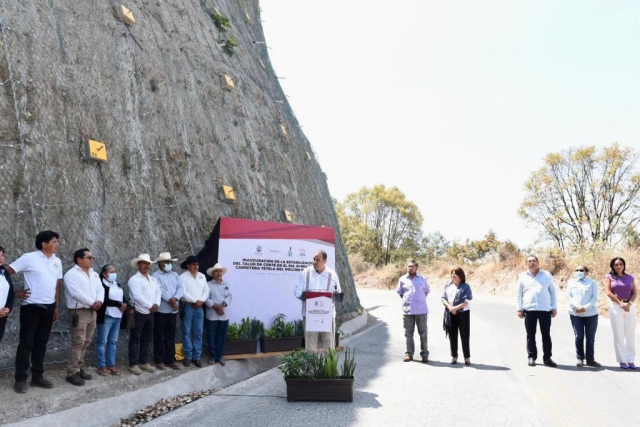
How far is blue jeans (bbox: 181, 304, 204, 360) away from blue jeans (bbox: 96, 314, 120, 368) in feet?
4.34

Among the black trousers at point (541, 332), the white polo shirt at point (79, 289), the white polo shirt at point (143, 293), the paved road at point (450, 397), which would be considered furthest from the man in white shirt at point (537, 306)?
the white polo shirt at point (79, 289)

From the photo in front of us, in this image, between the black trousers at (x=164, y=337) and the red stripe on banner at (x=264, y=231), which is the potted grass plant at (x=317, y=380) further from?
the red stripe on banner at (x=264, y=231)

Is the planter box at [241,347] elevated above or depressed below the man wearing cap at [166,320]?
below

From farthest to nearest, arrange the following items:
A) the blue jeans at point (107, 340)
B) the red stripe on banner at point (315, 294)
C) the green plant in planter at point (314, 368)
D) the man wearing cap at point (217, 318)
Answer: the man wearing cap at point (217, 318)
the red stripe on banner at point (315, 294)
the blue jeans at point (107, 340)
the green plant in planter at point (314, 368)

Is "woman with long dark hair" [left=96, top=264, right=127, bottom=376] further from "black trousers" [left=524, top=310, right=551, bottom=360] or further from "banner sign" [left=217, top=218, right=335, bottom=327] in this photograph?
"black trousers" [left=524, top=310, right=551, bottom=360]

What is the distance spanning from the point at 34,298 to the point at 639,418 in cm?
729

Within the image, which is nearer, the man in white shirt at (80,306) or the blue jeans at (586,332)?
the man in white shirt at (80,306)

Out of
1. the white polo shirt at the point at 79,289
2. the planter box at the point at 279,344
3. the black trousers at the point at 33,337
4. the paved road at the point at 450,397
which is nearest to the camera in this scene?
the paved road at the point at 450,397

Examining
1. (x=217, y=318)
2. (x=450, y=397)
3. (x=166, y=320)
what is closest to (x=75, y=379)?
(x=166, y=320)

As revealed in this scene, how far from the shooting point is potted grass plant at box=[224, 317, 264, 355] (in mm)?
9328

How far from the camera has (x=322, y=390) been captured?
667cm

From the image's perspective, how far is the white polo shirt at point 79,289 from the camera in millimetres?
6836

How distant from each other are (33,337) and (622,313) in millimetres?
9356

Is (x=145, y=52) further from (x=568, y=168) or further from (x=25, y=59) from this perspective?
(x=568, y=168)
